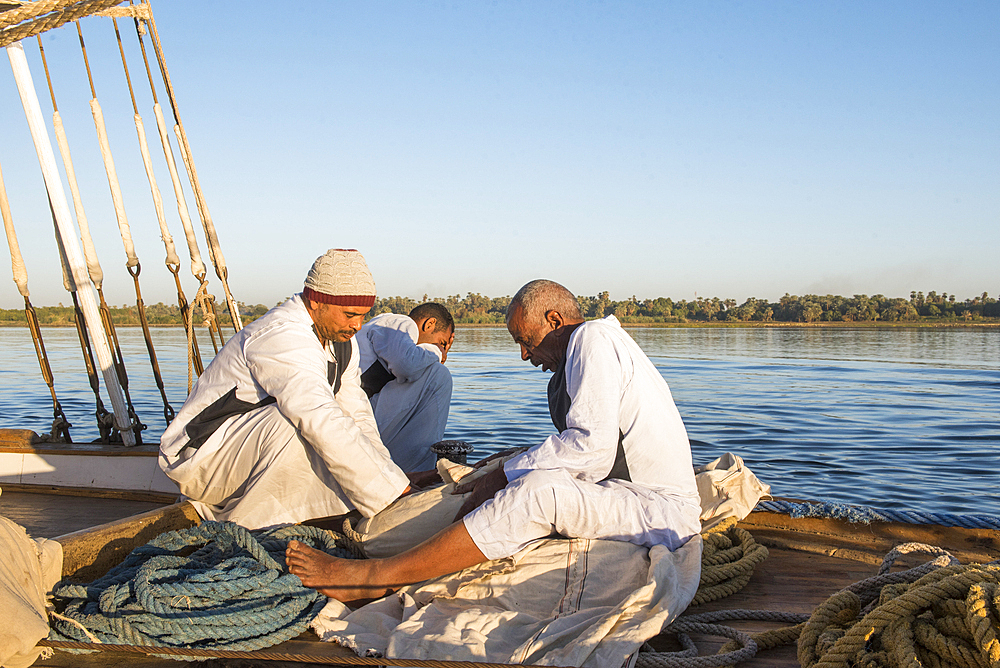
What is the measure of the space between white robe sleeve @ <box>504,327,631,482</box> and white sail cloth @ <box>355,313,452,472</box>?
1884mm

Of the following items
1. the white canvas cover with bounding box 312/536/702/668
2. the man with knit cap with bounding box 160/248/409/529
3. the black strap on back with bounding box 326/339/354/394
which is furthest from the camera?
the black strap on back with bounding box 326/339/354/394

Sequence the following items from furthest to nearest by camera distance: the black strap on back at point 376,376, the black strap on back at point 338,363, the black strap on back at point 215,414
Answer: the black strap on back at point 376,376 < the black strap on back at point 338,363 < the black strap on back at point 215,414

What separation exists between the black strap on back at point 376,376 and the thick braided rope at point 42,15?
93.9 inches

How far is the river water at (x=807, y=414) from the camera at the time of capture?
7.25m

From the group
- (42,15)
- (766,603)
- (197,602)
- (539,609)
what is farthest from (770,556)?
(42,15)

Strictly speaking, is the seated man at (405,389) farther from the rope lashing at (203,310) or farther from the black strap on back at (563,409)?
the black strap on back at (563,409)

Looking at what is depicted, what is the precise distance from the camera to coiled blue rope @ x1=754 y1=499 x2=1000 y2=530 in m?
3.39

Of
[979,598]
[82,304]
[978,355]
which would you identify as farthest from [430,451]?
[978,355]

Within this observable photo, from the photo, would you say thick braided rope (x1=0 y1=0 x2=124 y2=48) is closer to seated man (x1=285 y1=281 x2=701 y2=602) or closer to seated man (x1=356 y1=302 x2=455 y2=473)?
seated man (x1=285 y1=281 x2=701 y2=602)

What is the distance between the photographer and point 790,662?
2180 millimetres

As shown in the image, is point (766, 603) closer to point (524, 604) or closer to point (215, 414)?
point (524, 604)

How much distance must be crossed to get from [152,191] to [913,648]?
4.90 metres

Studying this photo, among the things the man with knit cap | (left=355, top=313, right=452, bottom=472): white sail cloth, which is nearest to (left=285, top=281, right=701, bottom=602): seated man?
the man with knit cap

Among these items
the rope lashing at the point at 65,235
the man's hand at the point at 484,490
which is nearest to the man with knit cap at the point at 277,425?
the man's hand at the point at 484,490
